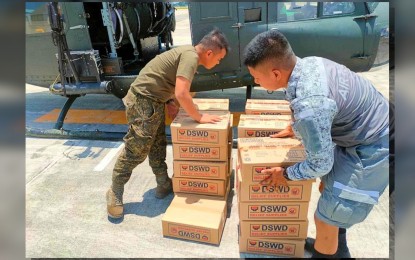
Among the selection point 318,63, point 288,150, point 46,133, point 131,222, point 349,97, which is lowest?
point 131,222

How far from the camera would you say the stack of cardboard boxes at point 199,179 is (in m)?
2.77

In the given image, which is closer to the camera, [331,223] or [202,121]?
[331,223]

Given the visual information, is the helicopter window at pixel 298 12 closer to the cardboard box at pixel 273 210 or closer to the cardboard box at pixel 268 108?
the cardboard box at pixel 268 108

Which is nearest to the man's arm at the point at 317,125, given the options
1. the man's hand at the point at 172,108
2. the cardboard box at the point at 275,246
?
the cardboard box at the point at 275,246

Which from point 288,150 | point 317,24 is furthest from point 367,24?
point 288,150

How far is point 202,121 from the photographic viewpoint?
286cm

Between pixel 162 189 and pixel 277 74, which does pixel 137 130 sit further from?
pixel 277 74

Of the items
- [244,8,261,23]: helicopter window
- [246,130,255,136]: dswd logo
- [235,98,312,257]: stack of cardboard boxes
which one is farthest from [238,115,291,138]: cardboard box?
[244,8,261,23]: helicopter window

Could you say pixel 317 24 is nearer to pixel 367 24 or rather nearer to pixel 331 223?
pixel 367 24

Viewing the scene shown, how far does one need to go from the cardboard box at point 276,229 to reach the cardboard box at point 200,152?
0.63 meters

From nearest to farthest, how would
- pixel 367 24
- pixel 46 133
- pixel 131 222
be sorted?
pixel 131 222 < pixel 367 24 < pixel 46 133

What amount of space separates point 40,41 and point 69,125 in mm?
1436

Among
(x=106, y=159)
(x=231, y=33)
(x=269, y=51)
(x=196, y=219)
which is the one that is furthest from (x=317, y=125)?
(x=231, y=33)

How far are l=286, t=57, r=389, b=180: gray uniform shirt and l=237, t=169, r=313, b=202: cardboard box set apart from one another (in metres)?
0.27
